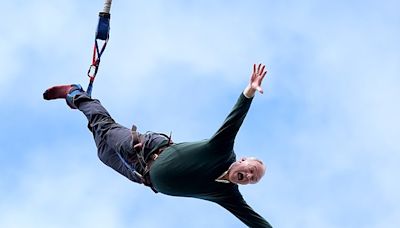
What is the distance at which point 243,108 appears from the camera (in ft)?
30.6

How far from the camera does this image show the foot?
11547mm

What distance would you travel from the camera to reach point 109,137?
10492 mm

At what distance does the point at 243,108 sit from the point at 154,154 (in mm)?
1613

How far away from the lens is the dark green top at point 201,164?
9.38 meters

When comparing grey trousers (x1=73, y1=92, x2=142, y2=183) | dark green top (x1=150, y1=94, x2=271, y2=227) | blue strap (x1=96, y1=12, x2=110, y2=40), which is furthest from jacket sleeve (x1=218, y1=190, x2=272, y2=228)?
blue strap (x1=96, y1=12, x2=110, y2=40)

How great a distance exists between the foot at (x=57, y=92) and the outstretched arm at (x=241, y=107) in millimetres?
3187

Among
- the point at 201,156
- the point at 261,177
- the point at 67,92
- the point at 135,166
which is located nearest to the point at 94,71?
the point at 67,92

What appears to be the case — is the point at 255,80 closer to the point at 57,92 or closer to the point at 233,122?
the point at 233,122

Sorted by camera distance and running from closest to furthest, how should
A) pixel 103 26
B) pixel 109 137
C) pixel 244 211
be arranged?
pixel 244 211, pixel 109 137, pixel 103 26

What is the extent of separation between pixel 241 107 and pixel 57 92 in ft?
11.9

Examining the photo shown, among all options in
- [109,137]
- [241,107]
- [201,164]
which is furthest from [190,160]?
[109,137]

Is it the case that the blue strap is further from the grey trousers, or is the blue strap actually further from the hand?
the hand

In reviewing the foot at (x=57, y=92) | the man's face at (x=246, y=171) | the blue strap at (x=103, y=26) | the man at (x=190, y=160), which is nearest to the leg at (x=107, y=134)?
the man at (x=190, y=160)

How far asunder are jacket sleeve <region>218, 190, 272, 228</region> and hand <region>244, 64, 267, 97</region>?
1.66m
